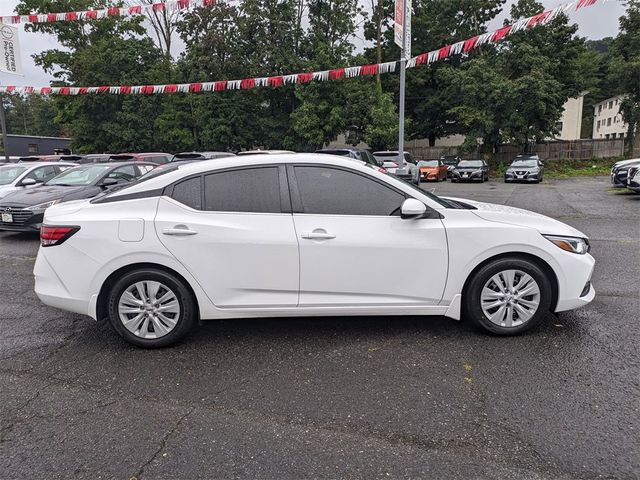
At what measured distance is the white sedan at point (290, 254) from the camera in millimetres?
3699

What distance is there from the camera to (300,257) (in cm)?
371

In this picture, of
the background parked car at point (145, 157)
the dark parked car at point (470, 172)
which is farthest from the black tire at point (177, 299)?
the dark parked car at point (470, 172)

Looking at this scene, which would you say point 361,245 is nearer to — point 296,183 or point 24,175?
point 296,183

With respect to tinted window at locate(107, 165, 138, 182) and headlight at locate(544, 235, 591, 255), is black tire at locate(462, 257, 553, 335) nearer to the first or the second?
headlight at locate(544, 235, 591, 255)

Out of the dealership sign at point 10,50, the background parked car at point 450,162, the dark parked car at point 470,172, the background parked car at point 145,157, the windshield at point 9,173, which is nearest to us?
the windshield at point 9,173

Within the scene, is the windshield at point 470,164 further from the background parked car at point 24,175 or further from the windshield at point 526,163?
the background parked car at point 24,175

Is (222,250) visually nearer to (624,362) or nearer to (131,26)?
(624,362)

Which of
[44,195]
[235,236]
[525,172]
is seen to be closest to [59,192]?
[44,195]

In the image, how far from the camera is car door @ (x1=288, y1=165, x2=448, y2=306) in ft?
12.2

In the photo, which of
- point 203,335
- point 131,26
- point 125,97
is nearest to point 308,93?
point 125,97

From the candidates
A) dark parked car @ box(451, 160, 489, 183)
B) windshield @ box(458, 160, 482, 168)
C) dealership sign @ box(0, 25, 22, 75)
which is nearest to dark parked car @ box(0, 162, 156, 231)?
dealership sign @ box(0, 25, 22, 75)

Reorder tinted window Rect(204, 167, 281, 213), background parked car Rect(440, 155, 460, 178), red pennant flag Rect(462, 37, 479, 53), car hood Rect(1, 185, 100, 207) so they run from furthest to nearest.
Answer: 1. background parked car Rect(440, 155, 460, 178)
2. red pennant flag Rect(462, 37, 479, 53)
3. car hood Rect(1, 185, 100, 207)
4. tinted window Rect(204, 167, 281, 213)

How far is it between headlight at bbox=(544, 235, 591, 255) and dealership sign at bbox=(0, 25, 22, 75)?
19.7 m

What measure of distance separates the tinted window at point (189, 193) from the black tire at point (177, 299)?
60 cm
